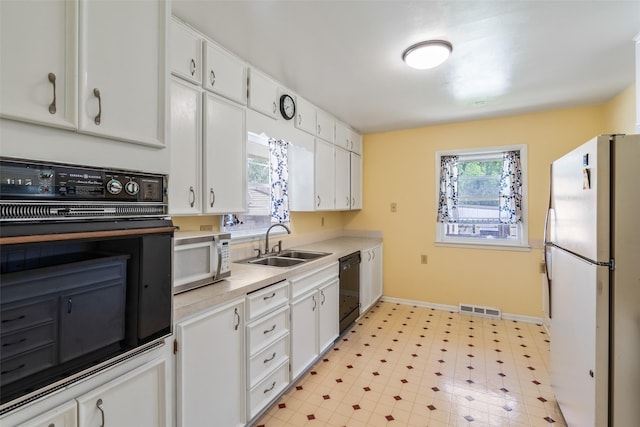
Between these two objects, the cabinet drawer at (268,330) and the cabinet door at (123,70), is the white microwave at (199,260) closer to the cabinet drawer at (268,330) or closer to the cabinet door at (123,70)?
the cabinet drawer at (268,330)

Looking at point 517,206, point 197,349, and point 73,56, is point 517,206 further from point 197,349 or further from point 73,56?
point 73,56

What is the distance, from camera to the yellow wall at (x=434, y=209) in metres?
3.47

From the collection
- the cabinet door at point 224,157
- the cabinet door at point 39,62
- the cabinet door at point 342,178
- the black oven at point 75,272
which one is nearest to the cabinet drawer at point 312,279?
the cabinet door at point 224,157

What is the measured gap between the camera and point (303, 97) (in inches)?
118

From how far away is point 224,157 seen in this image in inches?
81.5

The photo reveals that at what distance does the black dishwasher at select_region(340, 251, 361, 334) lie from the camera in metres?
3.10

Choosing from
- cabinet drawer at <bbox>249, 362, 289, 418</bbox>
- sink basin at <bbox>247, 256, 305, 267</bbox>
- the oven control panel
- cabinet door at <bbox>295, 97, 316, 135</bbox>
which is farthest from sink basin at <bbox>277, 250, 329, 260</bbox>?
the oven control panel

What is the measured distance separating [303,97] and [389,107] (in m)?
0.99

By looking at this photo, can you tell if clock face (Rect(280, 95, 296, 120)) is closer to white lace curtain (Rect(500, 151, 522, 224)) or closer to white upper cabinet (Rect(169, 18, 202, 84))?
white upper cabinet (Rect(169, 18, 202, 84))

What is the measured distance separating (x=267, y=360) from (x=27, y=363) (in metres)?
1.40

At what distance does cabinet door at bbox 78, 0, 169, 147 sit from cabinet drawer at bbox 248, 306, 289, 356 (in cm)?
127

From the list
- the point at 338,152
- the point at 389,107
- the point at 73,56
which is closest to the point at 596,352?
the point at 73,56

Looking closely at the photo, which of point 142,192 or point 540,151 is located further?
point 540,151

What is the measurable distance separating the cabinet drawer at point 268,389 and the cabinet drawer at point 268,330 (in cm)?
23
